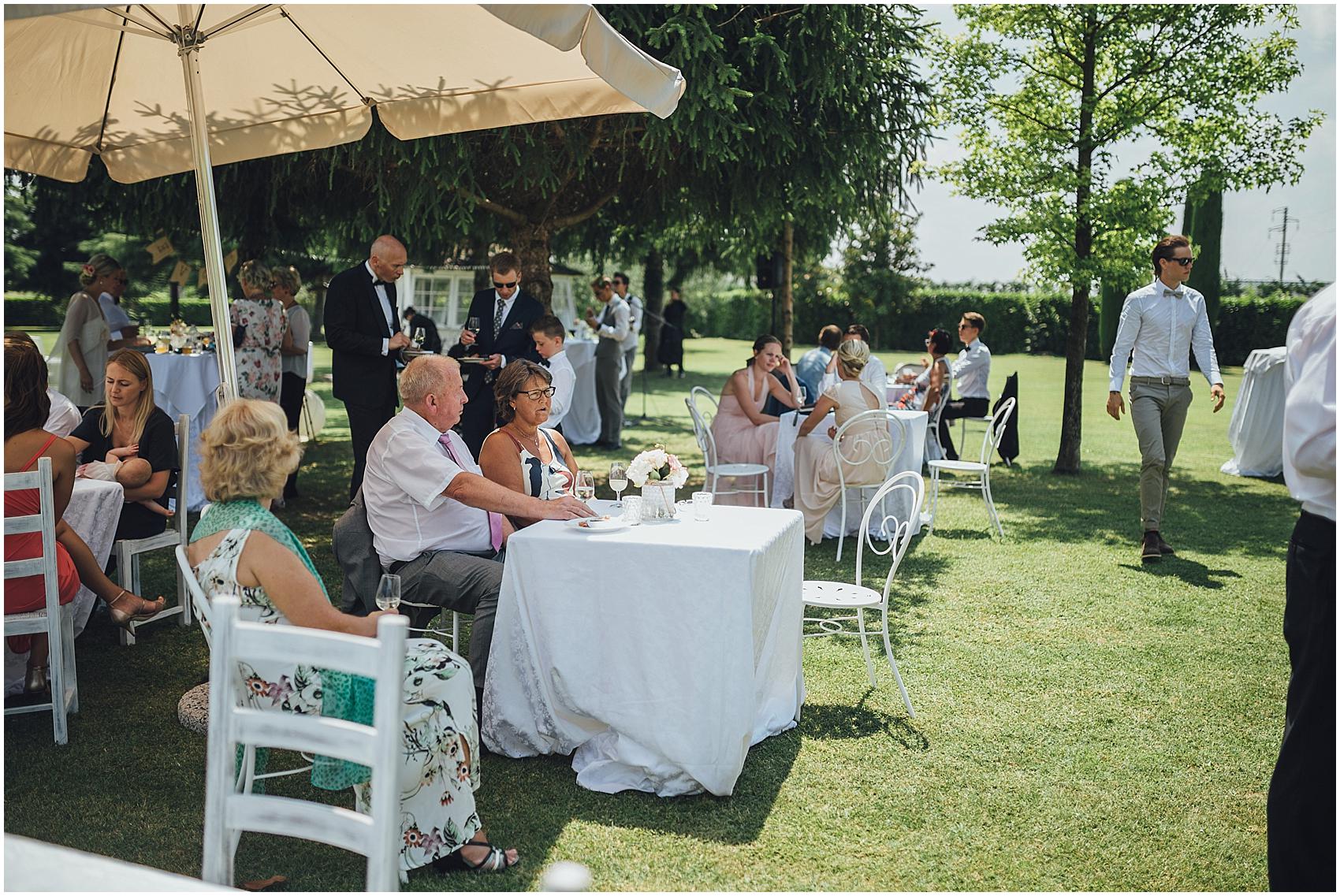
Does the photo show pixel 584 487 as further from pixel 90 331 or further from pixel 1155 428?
pixel 90 331

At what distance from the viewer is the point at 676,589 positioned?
3.57 m

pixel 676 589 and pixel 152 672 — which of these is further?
pixel 152 672

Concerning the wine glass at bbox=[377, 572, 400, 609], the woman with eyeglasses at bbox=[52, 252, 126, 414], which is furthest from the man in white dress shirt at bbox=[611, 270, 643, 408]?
the wine glass at bbox=[377, 572, 400, 609]

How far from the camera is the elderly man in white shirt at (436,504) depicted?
3.94 m

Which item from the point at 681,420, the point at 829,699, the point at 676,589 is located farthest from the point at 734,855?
the point at 681,420

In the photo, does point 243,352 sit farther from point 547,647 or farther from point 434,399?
point 547,647

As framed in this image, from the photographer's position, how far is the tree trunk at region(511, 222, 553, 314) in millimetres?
9516

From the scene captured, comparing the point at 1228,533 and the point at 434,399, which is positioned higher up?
the point at 434,399

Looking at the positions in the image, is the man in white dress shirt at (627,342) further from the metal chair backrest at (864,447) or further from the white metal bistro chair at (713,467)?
the metal chair backrest at (864,447)

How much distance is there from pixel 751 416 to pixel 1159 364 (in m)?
2.81

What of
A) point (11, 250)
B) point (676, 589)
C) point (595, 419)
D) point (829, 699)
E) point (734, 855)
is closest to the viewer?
point (734, 855)

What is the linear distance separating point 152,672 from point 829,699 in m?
2.96

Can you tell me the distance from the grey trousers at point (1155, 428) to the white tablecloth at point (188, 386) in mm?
6630

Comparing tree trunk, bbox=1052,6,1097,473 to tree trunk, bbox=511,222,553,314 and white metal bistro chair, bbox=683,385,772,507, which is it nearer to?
white metal bistro chair, bbox=683,385,772,507
